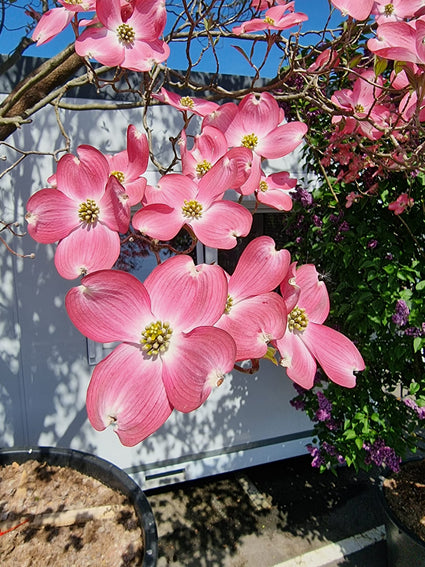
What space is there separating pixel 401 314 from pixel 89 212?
4.46 feet

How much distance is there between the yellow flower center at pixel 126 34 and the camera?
0.57 m

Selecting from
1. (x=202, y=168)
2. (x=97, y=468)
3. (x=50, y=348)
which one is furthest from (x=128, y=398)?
(x=50, y=348)

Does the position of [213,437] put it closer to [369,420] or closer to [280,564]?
[280,564]

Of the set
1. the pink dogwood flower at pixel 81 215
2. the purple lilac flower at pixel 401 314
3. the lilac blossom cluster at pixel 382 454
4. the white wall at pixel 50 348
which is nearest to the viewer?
the pink dogwood flower at pixel 81 215

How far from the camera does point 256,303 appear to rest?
43 cm

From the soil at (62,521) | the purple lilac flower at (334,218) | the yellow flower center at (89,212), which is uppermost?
the yellow flower center at (89,212)

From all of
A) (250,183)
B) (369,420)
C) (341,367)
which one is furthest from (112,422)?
(369,420)

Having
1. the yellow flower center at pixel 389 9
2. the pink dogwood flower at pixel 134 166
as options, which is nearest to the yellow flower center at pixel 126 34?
the pink dogwood flower at pixel 134 166

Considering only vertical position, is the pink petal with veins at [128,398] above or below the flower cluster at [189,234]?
below

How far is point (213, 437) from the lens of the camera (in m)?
2.60

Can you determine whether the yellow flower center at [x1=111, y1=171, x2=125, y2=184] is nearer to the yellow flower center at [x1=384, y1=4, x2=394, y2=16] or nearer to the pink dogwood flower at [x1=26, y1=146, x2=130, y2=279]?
the pink dogwood flower at [x1=26, y1=146, x2=130, y2=279]

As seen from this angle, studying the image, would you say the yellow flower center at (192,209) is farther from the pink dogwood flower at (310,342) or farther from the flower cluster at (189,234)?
the pink dogwood flower at (310,342)

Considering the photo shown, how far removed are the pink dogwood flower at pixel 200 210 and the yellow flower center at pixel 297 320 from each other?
0.40 ft

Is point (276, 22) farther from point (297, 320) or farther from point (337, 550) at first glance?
point (337, 550)
